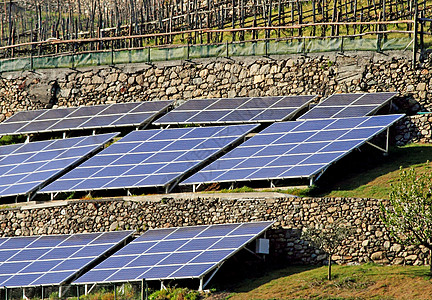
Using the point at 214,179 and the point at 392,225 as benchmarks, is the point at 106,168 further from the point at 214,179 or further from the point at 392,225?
the point at 392,225

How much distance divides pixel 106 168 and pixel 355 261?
553 inches

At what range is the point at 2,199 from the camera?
5497cm

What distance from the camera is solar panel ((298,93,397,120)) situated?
170 feet

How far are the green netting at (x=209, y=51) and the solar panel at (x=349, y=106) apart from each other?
3.02m

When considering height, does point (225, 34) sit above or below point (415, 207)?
above

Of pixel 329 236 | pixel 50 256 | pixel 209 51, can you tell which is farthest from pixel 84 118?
pixel 329 236

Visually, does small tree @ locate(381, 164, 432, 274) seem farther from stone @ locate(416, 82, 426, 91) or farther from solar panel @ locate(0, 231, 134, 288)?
solar panel @ locate(0, 231, 134, 288)

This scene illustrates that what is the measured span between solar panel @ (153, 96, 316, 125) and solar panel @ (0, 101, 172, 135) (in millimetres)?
1518

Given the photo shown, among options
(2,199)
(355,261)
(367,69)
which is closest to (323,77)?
(367,69)

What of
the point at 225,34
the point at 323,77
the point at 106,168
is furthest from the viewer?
the point at 225,34

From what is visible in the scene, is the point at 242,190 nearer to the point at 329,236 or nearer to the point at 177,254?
the point at 177,254

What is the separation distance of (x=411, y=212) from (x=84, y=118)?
23.0 m

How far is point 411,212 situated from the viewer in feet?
135

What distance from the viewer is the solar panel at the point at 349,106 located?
2042 inches
